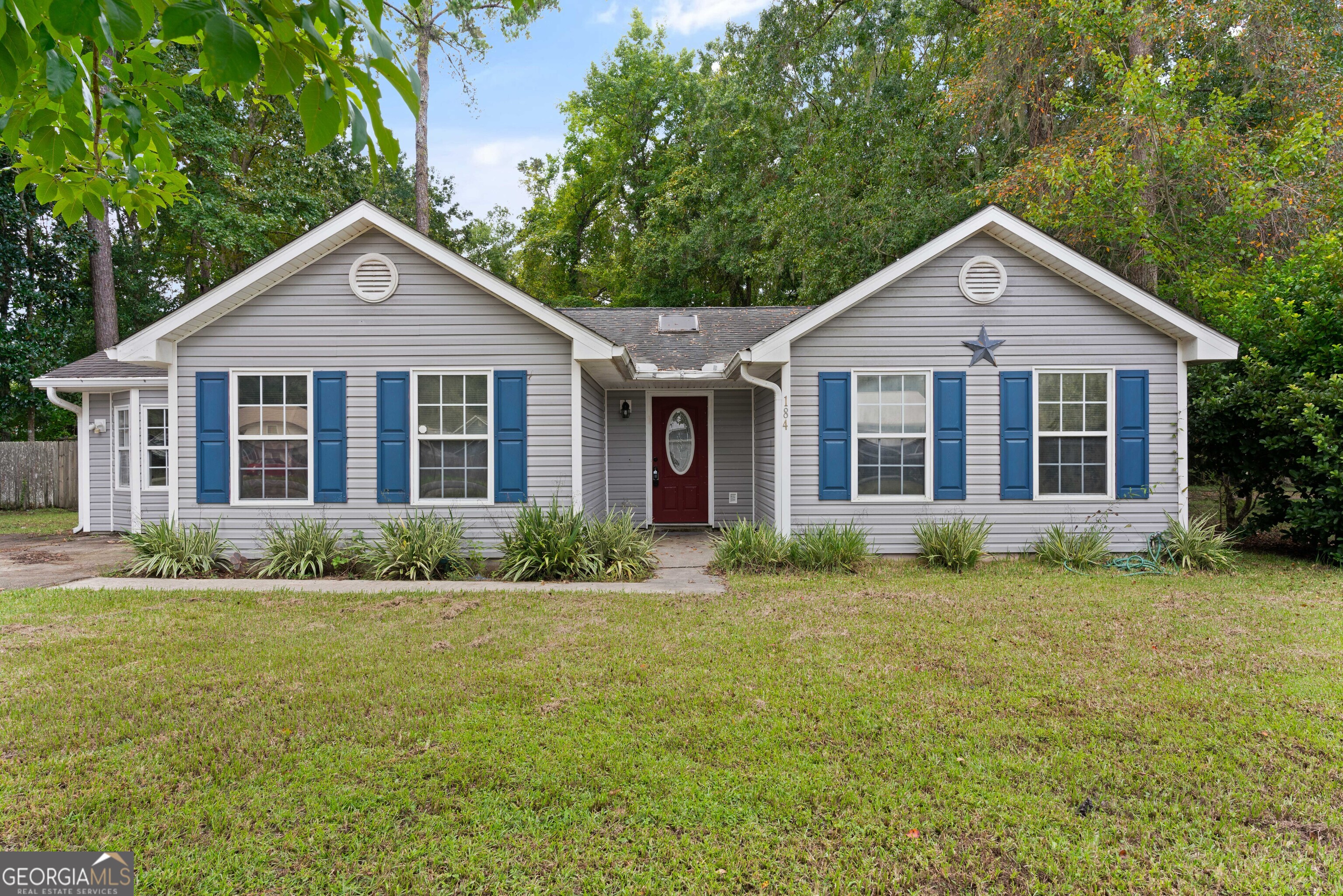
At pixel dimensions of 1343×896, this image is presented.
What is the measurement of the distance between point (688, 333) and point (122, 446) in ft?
31.7

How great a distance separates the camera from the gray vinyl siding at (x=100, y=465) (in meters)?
11.3

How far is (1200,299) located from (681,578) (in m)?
9.29

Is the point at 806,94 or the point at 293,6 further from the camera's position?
the point at 806,94

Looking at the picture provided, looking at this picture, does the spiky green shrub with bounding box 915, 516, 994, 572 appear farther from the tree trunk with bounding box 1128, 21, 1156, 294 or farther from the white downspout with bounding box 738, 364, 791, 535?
the tree trunk with bounding box 1128, 21, 1156, 294

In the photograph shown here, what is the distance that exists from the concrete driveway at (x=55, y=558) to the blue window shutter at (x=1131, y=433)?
479 inches

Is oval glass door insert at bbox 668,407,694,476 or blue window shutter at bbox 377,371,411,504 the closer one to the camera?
blue window shutter at bbox 377,371,411,504

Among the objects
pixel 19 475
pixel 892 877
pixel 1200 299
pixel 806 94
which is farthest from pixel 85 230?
pixel 1200 299

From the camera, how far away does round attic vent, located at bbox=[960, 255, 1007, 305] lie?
836 cm

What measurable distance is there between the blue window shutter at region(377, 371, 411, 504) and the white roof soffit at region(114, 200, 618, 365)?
1532 mm

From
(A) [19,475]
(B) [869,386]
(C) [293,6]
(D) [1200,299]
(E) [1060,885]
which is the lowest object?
(E) [1060,885]

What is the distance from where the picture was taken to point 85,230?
16.9 m

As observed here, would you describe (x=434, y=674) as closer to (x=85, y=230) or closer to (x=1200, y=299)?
(x=1200, y=299)

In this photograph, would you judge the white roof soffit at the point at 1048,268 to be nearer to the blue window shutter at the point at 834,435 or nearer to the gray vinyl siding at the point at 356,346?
the blue window shutter at the point at 834,435

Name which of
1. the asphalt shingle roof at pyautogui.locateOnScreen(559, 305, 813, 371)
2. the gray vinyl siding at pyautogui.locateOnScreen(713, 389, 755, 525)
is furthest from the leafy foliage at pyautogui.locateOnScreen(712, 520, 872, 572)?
the gray vinyl siding at pyautogui.locateOnScreen(713, 389, 755, 525)
